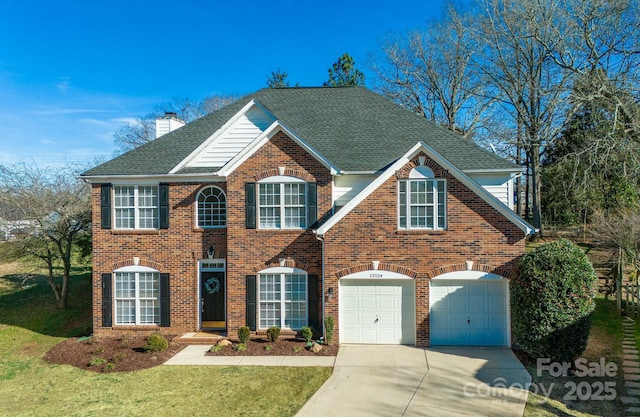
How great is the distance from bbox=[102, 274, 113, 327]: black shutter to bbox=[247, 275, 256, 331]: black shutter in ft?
16.5

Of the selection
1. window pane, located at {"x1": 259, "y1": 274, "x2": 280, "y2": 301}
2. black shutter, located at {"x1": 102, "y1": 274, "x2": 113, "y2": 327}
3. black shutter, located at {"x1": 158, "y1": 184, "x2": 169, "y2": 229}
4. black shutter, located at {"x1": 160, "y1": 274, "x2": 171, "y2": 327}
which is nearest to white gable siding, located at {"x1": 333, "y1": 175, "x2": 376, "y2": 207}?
window pane, located at {"x1": 259, "y1": 274, "x2": 280, "y2": 301}

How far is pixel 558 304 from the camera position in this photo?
1032 cm

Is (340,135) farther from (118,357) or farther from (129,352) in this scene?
(118,357)

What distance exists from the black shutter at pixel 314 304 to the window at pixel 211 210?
381cm

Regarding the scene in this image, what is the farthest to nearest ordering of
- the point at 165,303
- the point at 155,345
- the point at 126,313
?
the point at 126,313
the point at 165,303
the point at 155,345

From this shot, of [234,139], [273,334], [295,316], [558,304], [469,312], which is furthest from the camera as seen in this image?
[234,139]

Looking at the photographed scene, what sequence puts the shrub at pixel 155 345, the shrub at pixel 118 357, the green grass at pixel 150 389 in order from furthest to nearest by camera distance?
the shrub at pixel 155 345
the shrub at pixel 118 357
the green grass at pixel 150 389

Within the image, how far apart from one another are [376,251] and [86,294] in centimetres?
1583

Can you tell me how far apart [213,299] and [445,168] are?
9086 millimetres

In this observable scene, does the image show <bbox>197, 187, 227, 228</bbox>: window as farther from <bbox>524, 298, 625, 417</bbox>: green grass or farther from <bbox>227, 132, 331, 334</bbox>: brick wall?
<bbox>524, 298, 625, 417</bbox>: green grass

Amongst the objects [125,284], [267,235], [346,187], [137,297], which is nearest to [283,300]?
[267,235]

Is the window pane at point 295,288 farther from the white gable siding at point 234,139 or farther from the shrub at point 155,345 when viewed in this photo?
the white gable siding at point 234,139

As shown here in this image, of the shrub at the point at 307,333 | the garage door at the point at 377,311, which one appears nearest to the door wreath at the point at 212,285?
the shrub at the point at 307,333

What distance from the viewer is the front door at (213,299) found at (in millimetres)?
14602
